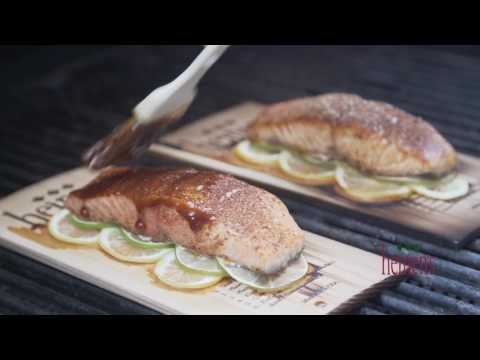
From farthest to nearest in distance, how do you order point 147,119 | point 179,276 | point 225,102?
point 225,102 < point 147,119 < point 179,276

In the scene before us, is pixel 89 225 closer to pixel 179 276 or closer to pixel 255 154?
pixel 179 276

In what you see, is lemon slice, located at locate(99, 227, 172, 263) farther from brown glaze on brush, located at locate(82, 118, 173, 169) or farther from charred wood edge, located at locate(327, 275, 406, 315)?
charred wood edge, located at locate(327, 275, 406, 315)

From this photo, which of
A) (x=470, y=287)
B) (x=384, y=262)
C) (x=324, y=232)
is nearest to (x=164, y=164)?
(x=324, y=232)

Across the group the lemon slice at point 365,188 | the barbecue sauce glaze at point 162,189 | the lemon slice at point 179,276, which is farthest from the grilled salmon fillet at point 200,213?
the lemon slice at point 365,188

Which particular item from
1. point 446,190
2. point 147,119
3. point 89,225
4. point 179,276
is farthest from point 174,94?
point 446,190

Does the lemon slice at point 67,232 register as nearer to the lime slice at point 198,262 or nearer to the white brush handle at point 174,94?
the lime slice at point 198,262
